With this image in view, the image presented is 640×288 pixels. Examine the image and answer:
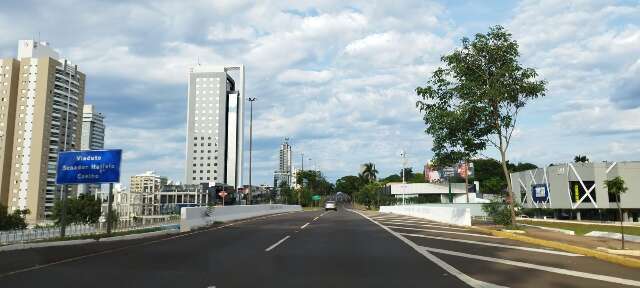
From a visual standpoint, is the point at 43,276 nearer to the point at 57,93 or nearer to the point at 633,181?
the point at 633,181

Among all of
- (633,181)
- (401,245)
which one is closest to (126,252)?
(401,245)

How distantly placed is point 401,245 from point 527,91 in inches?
412

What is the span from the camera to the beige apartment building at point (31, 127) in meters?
122

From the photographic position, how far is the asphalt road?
902 cm

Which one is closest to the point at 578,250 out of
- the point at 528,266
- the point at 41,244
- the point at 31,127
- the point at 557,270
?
the point at 528,266

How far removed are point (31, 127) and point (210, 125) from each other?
69792 mm

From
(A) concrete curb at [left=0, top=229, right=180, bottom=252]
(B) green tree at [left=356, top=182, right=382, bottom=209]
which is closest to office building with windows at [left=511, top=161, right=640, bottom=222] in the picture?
(B) green tree at [left=356, top=182, right=382, bottom=209]

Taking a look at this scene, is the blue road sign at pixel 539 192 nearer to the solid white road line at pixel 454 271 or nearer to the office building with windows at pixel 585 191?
the office building with windows at pixel 585 191

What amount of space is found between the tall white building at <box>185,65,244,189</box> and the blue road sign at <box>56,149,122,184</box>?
162 meters

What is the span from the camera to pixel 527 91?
22047 mm

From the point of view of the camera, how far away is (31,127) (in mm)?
125750

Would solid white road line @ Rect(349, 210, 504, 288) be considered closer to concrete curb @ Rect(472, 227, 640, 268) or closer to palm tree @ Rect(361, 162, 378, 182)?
concrete curb @ Rect(472, 227, 640, 268)

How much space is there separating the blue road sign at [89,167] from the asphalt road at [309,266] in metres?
5.67

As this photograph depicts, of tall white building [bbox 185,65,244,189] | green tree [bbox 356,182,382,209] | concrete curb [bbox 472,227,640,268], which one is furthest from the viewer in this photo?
tall white building [bbox 185,65,244,189]
